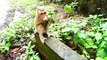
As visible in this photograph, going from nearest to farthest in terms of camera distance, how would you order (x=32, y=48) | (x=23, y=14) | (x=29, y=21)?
(x=32, y=48) < (x=29, y=21) < (x=23, y=14)

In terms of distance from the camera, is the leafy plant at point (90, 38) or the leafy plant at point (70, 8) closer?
the leafy plant at point (90, 38)

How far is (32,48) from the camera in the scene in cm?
438

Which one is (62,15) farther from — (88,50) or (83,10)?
(88,50)

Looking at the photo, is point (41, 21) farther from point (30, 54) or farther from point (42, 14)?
point (30, 54)

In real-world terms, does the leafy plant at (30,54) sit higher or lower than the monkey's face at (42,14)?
lower

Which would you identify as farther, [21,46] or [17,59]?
[21,46]

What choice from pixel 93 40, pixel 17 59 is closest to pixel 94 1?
pixel 93 40

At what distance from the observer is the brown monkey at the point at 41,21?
143 inches

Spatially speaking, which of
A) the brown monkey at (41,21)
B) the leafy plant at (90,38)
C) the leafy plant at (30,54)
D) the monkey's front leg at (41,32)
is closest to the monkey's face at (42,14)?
the brown monkey at (41,21)

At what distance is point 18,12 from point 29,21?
116 cm

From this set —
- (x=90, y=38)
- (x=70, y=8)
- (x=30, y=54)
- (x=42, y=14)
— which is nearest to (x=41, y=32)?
(x=42, y=14)

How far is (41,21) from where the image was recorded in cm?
371

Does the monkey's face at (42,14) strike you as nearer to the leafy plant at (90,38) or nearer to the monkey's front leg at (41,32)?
the monkey's front leg at (41,32)

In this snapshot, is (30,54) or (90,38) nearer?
(90,38)
